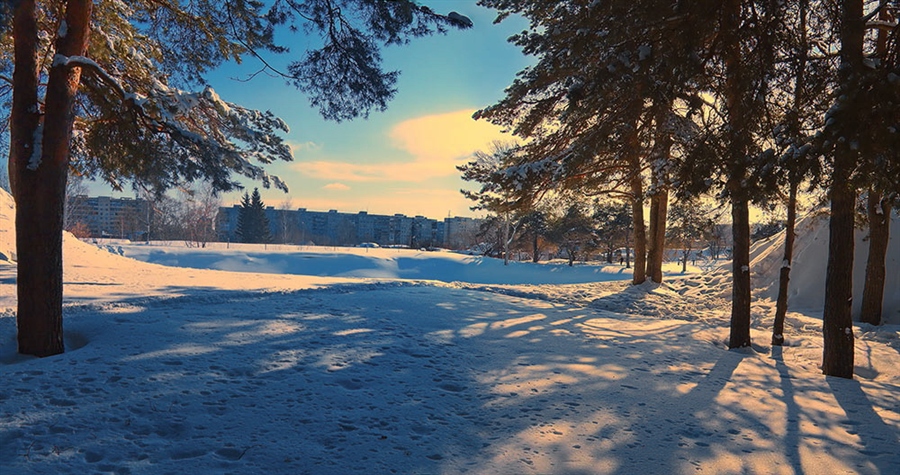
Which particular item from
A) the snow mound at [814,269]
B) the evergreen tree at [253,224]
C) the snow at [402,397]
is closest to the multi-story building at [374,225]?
the evergreen tree at [253,224]

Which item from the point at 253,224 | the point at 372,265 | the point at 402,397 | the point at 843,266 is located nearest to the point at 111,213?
the point at 253,224

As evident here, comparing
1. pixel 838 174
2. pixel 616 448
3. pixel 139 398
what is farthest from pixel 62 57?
pixel 838 174

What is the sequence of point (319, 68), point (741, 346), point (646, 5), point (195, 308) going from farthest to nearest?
1. point (741, 346)
2. point (195, 308)
3. point (319, 68)
4. point (646, 5)

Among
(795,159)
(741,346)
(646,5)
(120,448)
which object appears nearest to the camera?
(120,448)

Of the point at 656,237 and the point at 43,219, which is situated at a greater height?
the point at 656,237

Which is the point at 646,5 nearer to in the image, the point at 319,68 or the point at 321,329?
the point at 319,68

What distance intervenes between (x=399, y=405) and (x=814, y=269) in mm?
15056

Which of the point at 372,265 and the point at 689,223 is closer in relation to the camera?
the point at 689,223

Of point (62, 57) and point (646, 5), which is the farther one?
point (646, 5)

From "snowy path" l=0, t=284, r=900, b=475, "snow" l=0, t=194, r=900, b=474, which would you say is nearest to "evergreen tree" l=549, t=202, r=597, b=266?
"snow" l=0, t=194, r=900, b=474

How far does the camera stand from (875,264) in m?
9.91

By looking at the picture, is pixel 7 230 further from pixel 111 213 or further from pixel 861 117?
pixel 111 213

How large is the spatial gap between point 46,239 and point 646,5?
758 cm

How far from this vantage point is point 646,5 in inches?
213
